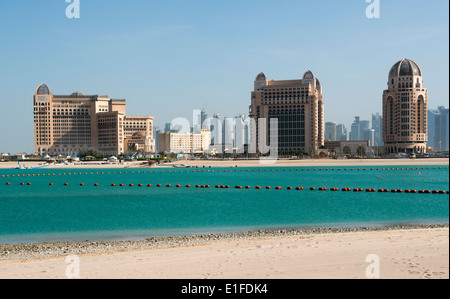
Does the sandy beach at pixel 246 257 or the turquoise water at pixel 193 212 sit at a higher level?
the sandy beach at pixel 246 257

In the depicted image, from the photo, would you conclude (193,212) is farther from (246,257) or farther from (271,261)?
(271,261)

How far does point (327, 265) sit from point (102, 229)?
18791 mm

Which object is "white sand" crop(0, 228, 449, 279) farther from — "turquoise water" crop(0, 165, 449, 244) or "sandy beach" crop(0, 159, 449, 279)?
"turquoise water" crop(0, 165, 449, 244)

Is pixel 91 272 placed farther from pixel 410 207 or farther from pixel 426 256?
pixel 410 207

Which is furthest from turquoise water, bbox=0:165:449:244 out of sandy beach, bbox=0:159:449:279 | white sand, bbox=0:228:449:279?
white sand, bbox=0:228:449:279

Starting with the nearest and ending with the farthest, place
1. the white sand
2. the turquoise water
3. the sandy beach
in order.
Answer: the white sand → the sandy beach → the turquoise water

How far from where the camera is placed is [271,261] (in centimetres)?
1758

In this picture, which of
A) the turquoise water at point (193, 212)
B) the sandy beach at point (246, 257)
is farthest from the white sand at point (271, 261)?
the turquoise water at point (193, 212)

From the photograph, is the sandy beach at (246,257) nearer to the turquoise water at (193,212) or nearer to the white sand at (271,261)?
the white sand at (271,261)

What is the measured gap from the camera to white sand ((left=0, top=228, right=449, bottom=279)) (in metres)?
15.4

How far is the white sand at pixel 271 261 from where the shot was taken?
15375 mm

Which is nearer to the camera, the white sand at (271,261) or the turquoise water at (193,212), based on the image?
the white sand at (271,261)
